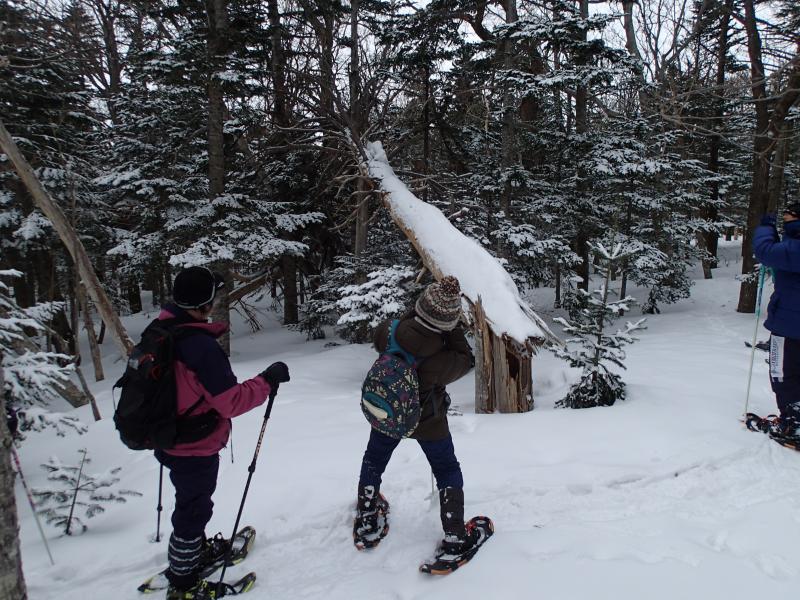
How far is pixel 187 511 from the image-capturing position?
9.02 feet

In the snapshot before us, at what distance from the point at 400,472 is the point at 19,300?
15612mm

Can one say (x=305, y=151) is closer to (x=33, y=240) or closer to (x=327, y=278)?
(x=327, y=278)

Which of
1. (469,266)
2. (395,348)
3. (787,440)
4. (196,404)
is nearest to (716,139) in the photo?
(469,266)

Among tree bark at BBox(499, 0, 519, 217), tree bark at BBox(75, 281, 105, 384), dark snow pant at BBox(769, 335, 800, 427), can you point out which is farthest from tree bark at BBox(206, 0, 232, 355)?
dark snow pant at BBox(769, 335, 800, 427)

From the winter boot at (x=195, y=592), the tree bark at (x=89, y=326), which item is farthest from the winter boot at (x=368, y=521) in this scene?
the tree bark at (x=89, y=326)

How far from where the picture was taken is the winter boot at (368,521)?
10.6ft

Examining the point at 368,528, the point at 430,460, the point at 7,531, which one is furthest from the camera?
the point at 368,528

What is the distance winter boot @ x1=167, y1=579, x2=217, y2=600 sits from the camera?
2736 mm

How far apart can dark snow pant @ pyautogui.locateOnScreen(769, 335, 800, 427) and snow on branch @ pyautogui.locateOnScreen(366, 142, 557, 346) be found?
238cm

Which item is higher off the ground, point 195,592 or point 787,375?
point 787,375

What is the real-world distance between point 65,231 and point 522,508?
6.55 m

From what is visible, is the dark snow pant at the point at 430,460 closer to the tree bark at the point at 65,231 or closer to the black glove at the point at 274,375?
the black glove at the point at 274,375

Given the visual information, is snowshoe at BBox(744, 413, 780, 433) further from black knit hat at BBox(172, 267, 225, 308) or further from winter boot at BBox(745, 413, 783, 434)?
black knit hat at BBox(172, 267, 225, 308)

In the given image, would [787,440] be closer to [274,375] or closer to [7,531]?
[274,375]
